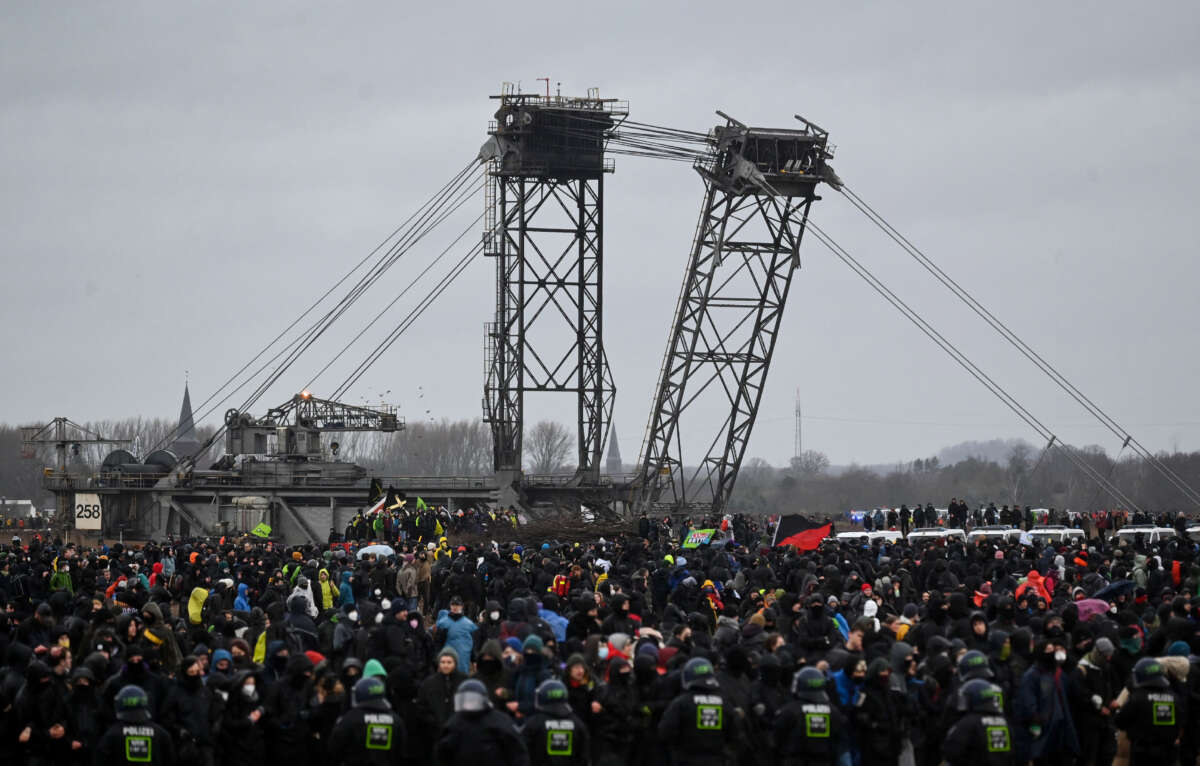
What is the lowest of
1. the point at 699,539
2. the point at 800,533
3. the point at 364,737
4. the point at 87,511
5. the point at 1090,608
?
the point at 364,737

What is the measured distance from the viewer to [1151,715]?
12508 millimetres

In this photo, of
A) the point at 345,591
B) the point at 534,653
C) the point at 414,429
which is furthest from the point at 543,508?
the point at 414,429

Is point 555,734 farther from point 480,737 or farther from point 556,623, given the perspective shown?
point 556,623

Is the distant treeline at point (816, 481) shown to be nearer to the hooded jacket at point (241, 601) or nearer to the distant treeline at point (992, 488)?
the distant treeline at point (992, 488)

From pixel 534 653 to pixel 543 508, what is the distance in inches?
1757

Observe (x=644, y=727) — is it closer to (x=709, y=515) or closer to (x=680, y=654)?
(x=680, y=654)

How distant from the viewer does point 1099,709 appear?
13.4 meters

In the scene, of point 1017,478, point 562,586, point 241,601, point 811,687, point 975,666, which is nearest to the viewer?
point 975,666

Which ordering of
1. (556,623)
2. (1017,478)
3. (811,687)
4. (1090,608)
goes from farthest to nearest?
(1017,478) → (556,623) → (1090,608) → (811,687)

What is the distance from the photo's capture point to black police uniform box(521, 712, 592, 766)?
11.3 metres

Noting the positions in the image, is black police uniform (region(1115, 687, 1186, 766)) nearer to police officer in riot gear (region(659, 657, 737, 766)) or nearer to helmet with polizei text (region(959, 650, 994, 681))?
helmet with polizei text (region(959, 650, 994, 681))

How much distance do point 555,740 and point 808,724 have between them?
224cm

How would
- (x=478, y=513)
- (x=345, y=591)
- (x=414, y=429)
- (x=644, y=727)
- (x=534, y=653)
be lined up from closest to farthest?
1. (x=644, y=727)
2. (x=534, y=653)
3. (x=345, y=591)
4. (x=478, y=513)
5. (x=414, y=429)

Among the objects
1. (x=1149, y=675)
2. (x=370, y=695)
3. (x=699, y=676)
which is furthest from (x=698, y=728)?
(x=1149, y=675)
